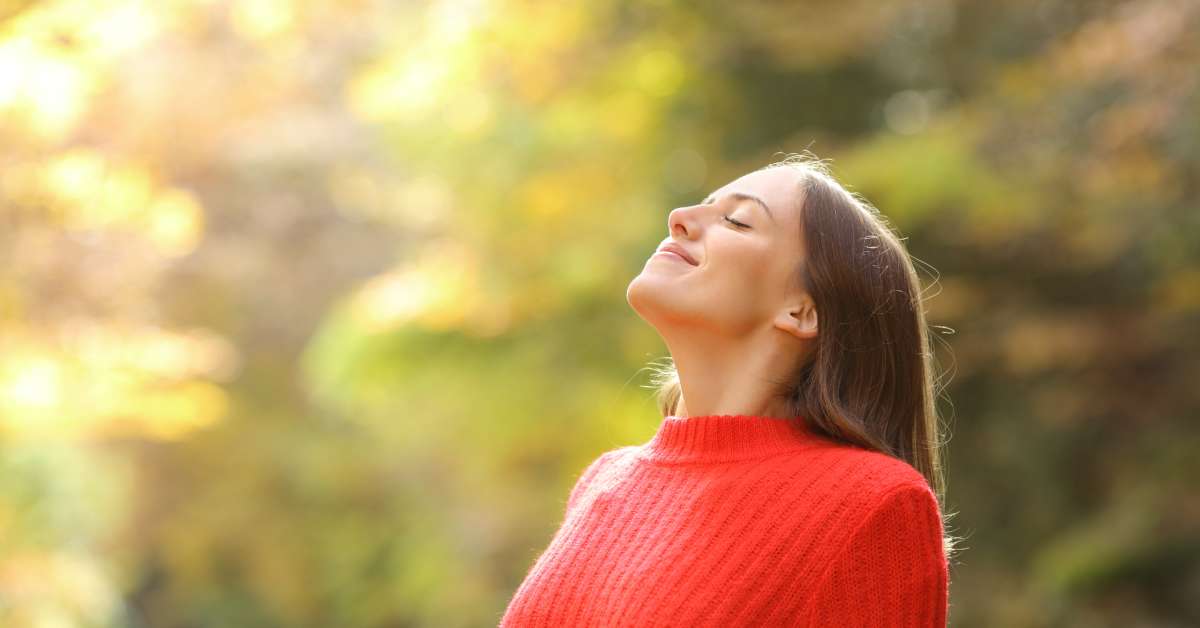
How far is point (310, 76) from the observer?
37.6ft

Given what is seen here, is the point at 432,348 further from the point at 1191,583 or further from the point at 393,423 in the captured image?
the point at 1191,583

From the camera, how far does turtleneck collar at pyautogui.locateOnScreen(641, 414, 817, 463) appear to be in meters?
1.52

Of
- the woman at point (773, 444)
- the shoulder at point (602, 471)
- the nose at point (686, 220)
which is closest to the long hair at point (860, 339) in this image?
the woman at point (773, 444)

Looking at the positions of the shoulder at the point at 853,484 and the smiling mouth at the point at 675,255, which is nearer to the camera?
the shoulder at the point at 853,484

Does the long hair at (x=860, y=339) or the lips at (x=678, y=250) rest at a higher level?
the lips at (x=678, y=250)

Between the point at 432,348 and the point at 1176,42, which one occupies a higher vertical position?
the point at 432,348

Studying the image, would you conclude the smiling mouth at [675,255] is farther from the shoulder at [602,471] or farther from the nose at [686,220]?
the shoulder at [602,471]

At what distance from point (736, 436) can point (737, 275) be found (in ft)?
0.59

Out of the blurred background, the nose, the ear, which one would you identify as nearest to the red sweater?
the ear

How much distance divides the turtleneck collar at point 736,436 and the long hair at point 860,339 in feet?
0.09

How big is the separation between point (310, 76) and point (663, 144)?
201 inches

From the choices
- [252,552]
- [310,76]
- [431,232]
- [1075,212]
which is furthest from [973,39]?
[252,552]

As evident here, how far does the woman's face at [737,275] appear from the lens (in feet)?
4.99

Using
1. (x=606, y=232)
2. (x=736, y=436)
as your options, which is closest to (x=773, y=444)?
(x=736, y=436)
